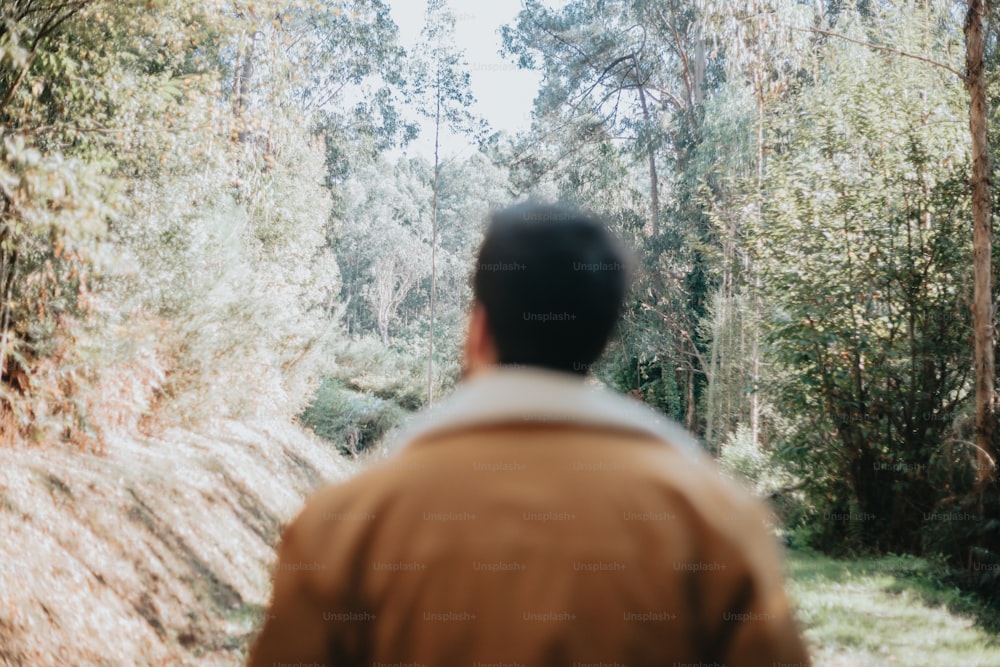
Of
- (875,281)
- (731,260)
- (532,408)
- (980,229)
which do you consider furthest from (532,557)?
(731,260)

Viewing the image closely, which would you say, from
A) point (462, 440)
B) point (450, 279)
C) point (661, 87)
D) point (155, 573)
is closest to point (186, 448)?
point (155, 573)

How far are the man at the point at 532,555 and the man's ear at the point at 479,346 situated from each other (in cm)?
8

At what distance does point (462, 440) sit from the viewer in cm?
112

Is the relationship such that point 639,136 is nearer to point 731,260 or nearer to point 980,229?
point 731,260

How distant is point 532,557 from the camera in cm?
110

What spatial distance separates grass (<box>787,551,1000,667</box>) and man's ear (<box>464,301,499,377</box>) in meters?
5.05

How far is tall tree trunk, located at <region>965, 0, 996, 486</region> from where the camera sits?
7867mm

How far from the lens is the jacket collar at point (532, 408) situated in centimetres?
113

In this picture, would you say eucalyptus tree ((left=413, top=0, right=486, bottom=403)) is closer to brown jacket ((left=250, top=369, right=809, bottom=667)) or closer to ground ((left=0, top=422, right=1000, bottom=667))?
ground ((left=0, top=422, right=1000, bottom=667))

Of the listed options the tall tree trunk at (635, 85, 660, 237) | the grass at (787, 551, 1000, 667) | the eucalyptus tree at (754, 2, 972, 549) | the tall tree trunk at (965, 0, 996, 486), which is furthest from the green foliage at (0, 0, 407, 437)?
the tall tree trunk at (635, 85, 660, 237)

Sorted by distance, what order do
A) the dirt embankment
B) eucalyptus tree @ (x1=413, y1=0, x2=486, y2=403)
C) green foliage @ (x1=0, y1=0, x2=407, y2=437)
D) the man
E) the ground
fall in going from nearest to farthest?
the man, the ground, green foliage @ (x1=0, y1=0, x2=407, y2=437), the dirt embankment, eucalyptus tree @ (x1=413, y1=0, x2=486, y2=403)

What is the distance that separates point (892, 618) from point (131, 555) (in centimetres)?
728

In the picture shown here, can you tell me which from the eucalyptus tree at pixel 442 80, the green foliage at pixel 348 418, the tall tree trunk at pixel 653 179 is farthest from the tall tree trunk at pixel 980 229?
the eucalyptus tree at pixel 442 80

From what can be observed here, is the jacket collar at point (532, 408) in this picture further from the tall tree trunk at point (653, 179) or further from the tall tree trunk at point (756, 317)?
the tall tree trunk at point (653, 179)
